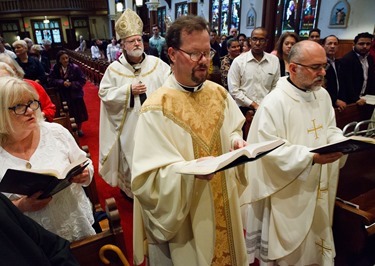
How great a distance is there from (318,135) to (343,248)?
3.03 ft

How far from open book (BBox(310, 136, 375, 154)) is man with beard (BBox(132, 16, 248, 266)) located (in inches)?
20.9

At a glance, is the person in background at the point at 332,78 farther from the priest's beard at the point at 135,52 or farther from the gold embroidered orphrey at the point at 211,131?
the gold embroidered orphrey at the point at 211,131

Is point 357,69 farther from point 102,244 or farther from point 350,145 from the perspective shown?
point 102,244

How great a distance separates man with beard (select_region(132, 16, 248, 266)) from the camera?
56.2 inches

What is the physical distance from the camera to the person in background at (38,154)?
143cm

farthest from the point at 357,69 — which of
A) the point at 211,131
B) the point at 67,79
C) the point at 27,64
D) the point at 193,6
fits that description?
the point at 193,6

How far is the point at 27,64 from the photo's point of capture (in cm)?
518

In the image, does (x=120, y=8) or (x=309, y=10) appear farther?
(x=120, y=8)

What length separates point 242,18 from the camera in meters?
12.3

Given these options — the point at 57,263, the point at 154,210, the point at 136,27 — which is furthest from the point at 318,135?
the point at 136,27

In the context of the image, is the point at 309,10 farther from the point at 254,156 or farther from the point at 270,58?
the point at 254,156

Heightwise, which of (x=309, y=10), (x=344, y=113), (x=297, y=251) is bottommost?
(x=297, y=251)

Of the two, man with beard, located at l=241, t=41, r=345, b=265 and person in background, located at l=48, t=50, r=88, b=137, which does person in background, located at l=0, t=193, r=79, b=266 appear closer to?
man with beard, located at l=241, t=41, r=345, b=265

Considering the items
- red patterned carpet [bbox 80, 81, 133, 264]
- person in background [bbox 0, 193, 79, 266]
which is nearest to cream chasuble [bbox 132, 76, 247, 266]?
red patterned carpet [bbox 80, 81, 133, 264]
